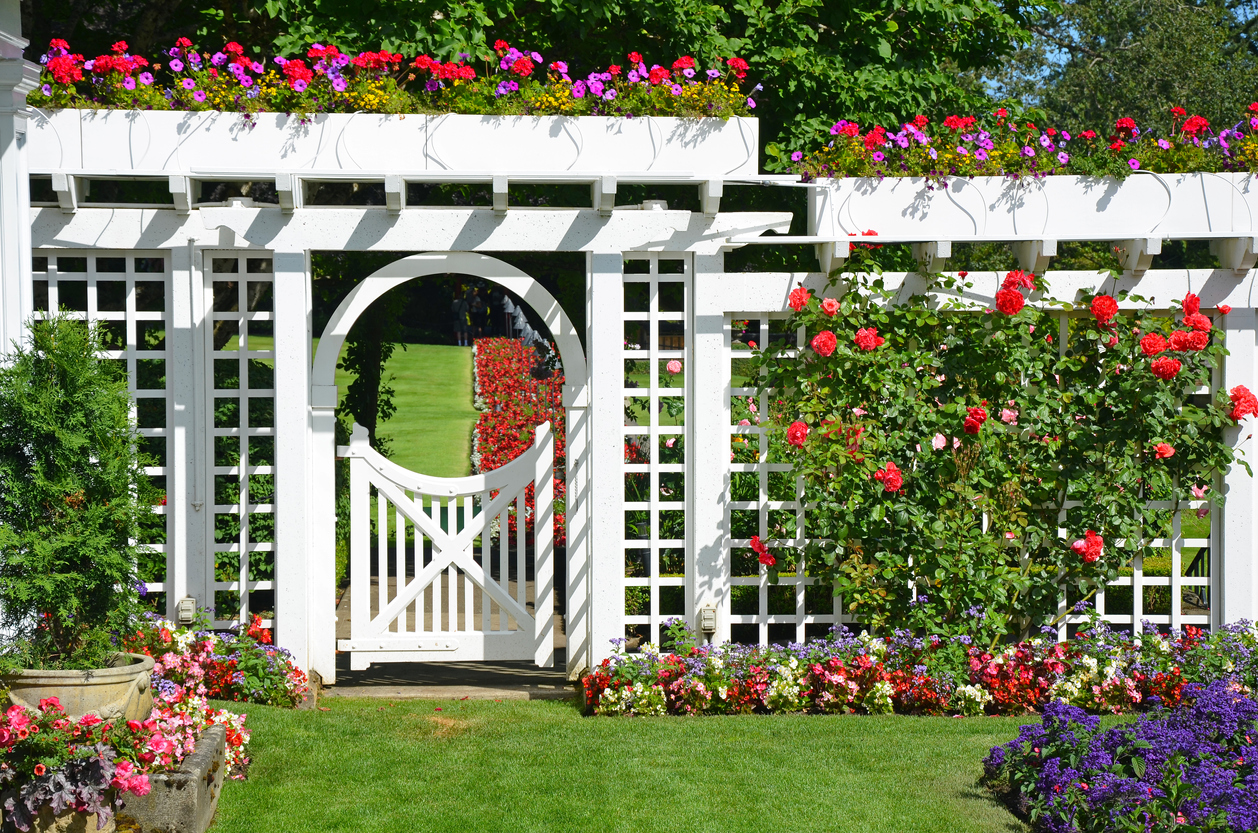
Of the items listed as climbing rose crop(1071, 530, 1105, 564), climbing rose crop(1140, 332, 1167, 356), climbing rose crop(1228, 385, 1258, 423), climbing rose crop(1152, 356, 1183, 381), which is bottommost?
climbing rose crop(1071, 530, 1105, 564)

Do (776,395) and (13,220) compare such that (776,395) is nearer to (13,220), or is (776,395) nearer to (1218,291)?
(1218,291)

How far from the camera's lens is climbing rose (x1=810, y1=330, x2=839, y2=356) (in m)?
6.10

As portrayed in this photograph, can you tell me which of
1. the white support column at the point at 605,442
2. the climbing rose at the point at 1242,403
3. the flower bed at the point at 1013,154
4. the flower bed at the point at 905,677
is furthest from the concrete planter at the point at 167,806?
the climbing rose at the point at 1242,403

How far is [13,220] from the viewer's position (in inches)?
220

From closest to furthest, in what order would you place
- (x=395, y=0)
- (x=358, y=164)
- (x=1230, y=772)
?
(x=1230, y=772)
(x=358, y=164)
(x=395, y=0)

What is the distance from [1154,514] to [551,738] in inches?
138

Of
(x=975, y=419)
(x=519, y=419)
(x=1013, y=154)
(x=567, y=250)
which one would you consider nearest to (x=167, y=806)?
(x=567, y=250)

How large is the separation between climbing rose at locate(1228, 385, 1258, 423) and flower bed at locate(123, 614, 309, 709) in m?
5.20

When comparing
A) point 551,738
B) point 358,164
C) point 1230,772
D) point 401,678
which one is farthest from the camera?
point 401,678

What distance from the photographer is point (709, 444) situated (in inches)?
251

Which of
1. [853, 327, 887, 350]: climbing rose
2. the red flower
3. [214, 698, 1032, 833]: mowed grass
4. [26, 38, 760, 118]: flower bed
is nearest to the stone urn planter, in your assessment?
[214, 698, 1032, 833]: mowed grass

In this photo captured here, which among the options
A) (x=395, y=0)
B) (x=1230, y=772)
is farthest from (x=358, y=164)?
(x=1230, y=772)

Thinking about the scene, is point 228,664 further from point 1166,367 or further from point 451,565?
point 1166,367

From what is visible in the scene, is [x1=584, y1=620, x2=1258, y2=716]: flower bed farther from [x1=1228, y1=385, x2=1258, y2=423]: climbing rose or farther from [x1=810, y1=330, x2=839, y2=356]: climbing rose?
[x1=810, y1=330, x2=839, y2=356]: climbing rose
